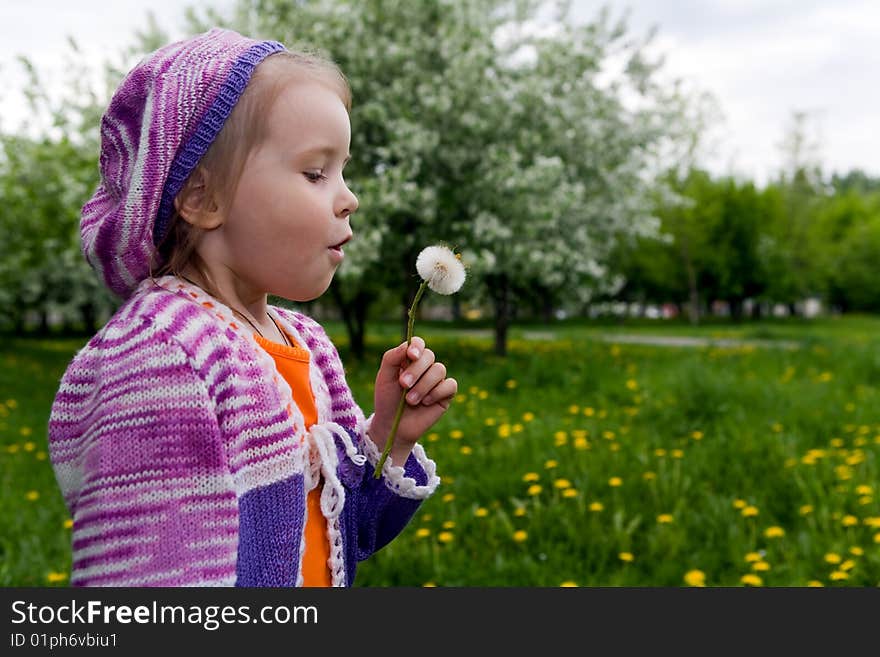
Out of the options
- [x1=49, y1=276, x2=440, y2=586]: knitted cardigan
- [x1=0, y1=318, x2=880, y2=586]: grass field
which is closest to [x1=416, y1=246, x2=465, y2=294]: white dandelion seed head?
[x1=49, y1=276, x2=440, y2=586]: knitted cardigan

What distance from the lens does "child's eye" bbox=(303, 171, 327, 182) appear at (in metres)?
1.21

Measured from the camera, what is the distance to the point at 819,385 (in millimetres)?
6785

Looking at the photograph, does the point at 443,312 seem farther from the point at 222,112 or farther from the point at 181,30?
the point at 222,112

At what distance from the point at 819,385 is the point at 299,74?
21.7ft

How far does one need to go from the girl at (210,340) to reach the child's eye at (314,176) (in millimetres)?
11

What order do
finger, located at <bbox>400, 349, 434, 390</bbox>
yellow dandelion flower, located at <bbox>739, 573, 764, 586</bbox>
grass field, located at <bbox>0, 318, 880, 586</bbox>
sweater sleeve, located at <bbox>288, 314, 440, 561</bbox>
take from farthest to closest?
grass field, located at <bbox>0, 318, 880, 586</bbox> < yellow dandelion flower, located at <bbox>739, 573, 764, 586</bbox> < sweater sleeve, located at <bbox>288, 314, 440, 561</bbox> < finger, located at <bbox>400, 349, 434, 390</bbox>

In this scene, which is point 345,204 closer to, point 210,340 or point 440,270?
point 440,270

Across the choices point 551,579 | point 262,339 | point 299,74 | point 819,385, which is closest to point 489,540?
point 551,579

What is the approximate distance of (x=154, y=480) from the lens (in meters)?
1.07

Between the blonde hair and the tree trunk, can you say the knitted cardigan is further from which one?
the tree trunk

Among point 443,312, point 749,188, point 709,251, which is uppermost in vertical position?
point 749,188

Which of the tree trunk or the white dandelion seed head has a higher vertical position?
the white dandelion seed head

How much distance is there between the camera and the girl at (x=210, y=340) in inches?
42.1

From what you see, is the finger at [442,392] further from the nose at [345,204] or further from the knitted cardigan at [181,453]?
the nose at [345,204]
